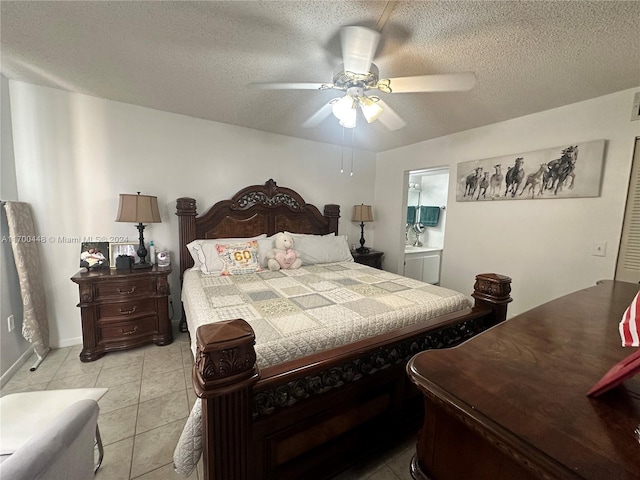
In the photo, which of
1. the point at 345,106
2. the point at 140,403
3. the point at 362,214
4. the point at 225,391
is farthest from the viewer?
the point at 362,214

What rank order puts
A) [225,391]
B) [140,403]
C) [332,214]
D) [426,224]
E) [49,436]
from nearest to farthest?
[49,436]
[225,391]
[140,403]
[332,214]
[426,224]

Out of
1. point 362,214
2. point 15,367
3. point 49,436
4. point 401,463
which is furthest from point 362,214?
point 15,367

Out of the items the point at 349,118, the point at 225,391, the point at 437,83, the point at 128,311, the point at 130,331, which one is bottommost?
the point at 130,331

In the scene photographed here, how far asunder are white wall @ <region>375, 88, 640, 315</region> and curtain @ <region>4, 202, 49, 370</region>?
427cm

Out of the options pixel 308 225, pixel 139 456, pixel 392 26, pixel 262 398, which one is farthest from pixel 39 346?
pixel 392 26

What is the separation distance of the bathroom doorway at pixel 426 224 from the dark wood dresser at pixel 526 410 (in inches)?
133

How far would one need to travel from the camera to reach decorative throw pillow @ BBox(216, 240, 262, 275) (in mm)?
2605

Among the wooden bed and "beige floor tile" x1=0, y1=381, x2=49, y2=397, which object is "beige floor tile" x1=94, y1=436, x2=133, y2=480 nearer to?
the wooden bed

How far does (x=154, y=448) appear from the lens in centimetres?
149

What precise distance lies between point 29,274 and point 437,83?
3457 millimetres

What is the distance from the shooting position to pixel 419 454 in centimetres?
77

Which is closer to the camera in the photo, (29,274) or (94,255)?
(29,274)

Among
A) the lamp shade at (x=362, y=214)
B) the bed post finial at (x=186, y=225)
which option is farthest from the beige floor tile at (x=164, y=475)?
the lamp shade at (x=362, y=214)

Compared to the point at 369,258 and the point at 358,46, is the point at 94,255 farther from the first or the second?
the point at 369,258
